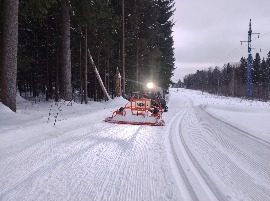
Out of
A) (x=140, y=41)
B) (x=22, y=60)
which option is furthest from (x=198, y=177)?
(x=140, y=41)

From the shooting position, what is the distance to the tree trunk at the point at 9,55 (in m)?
10.5

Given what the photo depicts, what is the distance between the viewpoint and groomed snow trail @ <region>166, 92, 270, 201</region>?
409 cm

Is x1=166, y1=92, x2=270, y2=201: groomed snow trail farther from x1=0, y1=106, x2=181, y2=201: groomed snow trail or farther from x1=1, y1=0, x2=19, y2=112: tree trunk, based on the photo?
x1=1, y1=0, x2=19, y2=112: tree trunk

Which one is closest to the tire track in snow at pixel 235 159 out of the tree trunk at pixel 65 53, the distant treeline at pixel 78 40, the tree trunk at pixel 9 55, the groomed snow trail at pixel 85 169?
the groomed snow trail at pixel 85 169

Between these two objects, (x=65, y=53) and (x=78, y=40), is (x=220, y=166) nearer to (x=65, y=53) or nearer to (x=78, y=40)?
(x=65, y=53)

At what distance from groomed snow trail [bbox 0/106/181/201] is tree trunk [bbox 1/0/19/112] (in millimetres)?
3189

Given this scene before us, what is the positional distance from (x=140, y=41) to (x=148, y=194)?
28.9 meters

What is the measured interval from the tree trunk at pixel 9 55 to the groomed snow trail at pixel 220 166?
638 cm

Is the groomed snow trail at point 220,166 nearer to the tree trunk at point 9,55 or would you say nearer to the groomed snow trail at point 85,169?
the groomed snow trail at point 85,169

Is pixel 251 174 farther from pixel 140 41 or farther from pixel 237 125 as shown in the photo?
pixel 140 41

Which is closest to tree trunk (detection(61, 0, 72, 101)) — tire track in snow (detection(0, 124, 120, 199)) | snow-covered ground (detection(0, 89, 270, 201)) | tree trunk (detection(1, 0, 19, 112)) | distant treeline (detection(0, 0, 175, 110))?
distant treeline (detection(0, 0, 175, 110))

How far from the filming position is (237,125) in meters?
11.8

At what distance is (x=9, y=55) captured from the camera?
416 inches

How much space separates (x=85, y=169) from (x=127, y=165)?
0.84 meters
